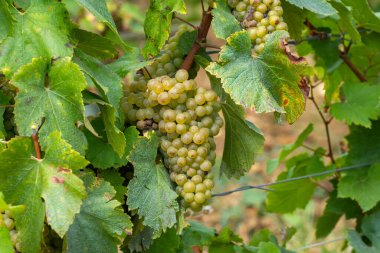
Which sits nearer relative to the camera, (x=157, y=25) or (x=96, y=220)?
(x=96, y=220)

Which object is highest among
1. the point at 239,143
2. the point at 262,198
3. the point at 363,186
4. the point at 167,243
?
the point at 239,143

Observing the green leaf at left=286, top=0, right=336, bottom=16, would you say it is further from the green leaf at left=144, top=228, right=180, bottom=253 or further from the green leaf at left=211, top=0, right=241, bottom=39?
the green leaf at left=144, top=228, right=180, bottom=253

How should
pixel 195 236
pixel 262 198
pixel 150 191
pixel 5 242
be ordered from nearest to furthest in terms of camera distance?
pixel 5 242 < pixel 150 191 < pixel 195 236 < pixel 262 198

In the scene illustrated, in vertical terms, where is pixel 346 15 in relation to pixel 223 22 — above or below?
below

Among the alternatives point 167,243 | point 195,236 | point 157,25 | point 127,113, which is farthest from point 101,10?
point 195,236

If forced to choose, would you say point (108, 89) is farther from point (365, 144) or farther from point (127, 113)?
point (365, 144)

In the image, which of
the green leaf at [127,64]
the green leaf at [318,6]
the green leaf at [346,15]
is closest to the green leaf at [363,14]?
the green leaf at [346,15]

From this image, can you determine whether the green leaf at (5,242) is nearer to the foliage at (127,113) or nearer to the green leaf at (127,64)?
the foliage at (127,113)

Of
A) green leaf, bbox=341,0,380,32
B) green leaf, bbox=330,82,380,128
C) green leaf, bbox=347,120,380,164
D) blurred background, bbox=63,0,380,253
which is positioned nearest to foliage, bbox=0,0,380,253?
green leaf, bbox=341,0,380,32
